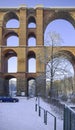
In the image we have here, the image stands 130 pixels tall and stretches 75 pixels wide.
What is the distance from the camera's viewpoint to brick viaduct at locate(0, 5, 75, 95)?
61469 millimetres

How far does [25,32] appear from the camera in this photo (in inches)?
2463

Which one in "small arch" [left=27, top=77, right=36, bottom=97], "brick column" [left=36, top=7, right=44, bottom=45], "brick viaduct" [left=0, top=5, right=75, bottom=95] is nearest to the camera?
"brick viaduct" [left=0, top=5, right=75, bottom=95]

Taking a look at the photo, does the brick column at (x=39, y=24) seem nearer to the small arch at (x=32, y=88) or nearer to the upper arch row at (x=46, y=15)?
the upper arch row at (x=46, y=15)

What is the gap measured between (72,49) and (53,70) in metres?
20.6

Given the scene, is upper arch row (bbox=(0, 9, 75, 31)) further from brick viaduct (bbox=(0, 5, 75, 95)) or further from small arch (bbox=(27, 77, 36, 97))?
small arch (bbox=(27, 77, 36, 97))

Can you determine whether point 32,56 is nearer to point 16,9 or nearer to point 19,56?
point 19,56

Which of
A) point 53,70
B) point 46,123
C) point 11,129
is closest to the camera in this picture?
point 11,129

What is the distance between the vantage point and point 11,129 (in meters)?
14.6

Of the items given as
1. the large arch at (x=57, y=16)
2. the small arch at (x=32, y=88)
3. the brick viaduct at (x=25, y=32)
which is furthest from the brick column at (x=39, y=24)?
the small arch at (x=32, y=88)

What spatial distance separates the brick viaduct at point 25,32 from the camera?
6147cm

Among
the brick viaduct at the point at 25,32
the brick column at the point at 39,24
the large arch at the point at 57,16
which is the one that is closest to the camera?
the brick viaduct at the point at 25,32

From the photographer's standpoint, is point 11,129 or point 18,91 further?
point 18,91

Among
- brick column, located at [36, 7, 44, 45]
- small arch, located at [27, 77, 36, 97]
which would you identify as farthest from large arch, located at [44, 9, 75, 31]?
small arch, located at [27, 77, 36, 97]

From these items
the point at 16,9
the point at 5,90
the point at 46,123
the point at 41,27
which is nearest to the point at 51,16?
the point at 41,27
